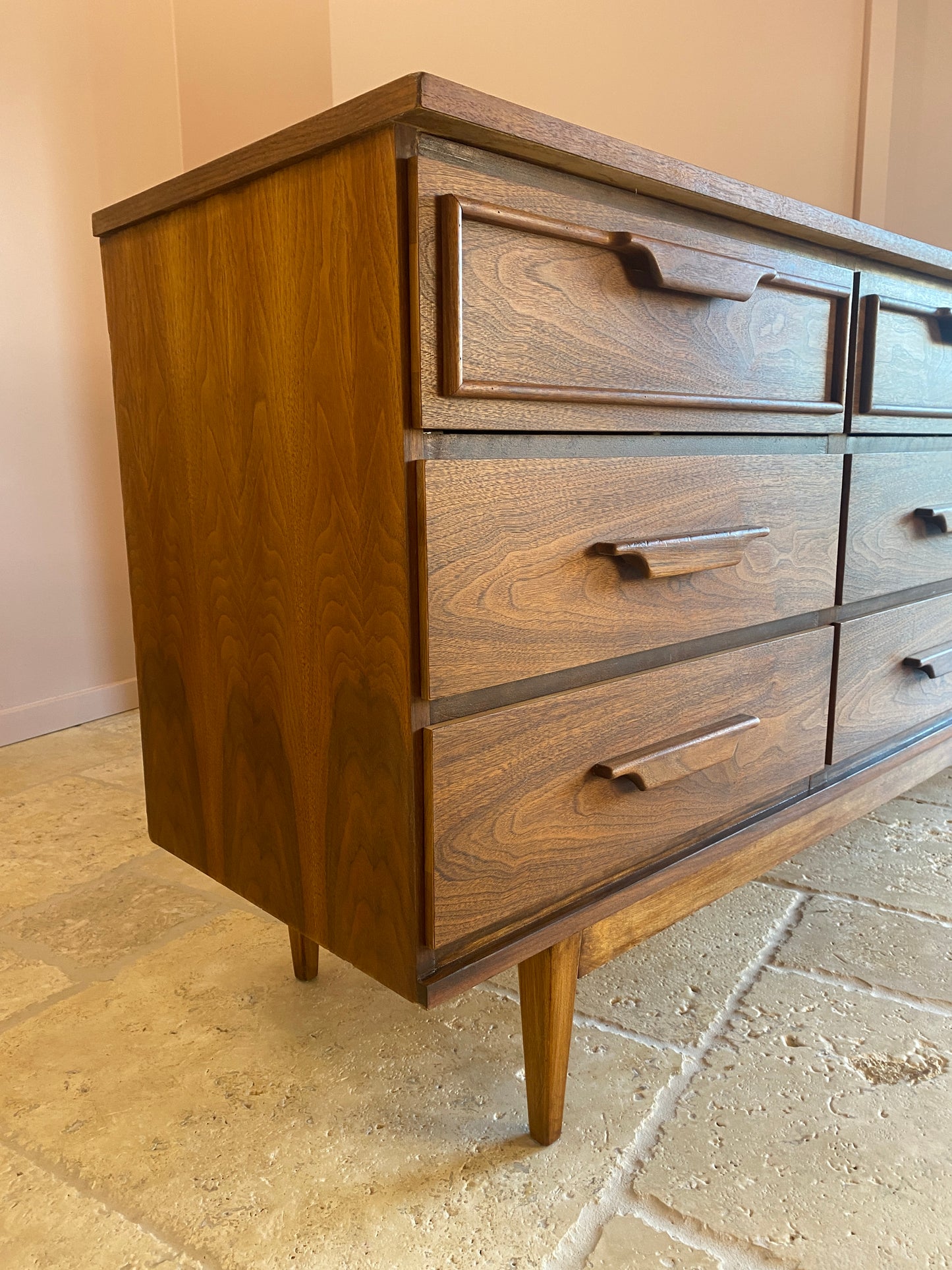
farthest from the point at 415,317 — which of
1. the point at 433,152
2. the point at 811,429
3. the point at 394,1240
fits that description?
the point at 394,1240

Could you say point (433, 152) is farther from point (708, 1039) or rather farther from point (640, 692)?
point (708, 1039)

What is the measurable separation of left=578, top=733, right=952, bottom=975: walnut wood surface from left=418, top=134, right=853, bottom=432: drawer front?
43 cm

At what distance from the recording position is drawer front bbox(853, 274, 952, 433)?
108 centimetres

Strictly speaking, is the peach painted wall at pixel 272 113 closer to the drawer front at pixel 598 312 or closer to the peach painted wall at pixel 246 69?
the peach painted wall at pixel 246 69

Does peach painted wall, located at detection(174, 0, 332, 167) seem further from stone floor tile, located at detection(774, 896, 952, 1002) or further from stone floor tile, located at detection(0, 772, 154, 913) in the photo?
stone floor tile, located at detection(774, 896, 952, 1002)

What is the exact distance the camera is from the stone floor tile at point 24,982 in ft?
3.73

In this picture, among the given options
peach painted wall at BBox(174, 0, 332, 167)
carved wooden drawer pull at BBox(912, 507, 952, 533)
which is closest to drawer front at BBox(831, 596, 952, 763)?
carved wooden drawer pull at BBox(912, 507, 952, 533)

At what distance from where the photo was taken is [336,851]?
2.61 ft

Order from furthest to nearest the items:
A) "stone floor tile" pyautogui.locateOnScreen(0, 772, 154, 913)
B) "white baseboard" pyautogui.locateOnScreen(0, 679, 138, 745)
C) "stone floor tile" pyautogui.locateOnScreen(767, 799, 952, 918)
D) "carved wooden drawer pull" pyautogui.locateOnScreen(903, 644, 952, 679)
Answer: "white baseboard" pyautogui.locateOnScreen(0, 679, 138, 745) < "stone floor tile" pyautogui.locateOnScreen(0, 772, 154, 913) < "stone floor tile" pyautogui.locateOnScreen(767, 799, 952, 918) < "carved wooden drawer pull" pyautogui.locateOnScreen(903, 644, 952, 679)

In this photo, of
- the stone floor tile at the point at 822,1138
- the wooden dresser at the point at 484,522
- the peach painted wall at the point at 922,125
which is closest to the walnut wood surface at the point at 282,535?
the wooden dresser at the point at 484,522

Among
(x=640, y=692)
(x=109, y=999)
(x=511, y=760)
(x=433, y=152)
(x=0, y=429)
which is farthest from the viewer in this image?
(x=0, y=429)

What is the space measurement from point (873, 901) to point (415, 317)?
1.13m

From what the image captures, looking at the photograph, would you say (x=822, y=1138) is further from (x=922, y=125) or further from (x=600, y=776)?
(x=922, y=125)

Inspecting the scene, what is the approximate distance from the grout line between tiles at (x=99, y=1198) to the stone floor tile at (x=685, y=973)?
491 millimetres
